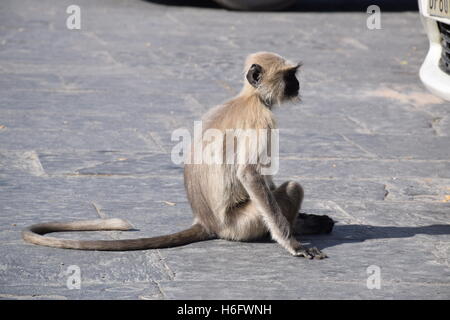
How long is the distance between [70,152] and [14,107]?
1.29 metres

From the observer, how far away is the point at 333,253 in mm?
4762

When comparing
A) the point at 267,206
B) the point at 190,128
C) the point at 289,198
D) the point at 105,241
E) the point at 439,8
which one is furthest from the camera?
the point at 190,128

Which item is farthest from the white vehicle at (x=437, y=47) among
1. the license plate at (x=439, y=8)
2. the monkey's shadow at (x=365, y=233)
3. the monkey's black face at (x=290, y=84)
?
the monkey's black face at (x=290, y=84)

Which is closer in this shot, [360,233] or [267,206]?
[267,206]

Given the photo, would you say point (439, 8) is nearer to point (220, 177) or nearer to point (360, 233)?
point (360, 233)

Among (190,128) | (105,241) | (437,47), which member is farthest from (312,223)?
(190,128)

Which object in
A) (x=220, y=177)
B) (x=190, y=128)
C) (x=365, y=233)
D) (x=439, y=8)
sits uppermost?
(x=439, y=8)

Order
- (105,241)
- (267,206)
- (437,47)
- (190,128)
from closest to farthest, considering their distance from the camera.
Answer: (105,241)
(267,206)
(437,47)
(190,128)

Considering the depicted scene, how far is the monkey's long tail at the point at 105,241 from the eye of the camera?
4.58 m

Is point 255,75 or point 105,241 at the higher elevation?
point 255,75

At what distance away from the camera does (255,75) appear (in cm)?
492

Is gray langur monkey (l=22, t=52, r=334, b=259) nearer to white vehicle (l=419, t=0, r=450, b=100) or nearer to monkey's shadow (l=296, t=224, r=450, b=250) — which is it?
monkey's shadow (l=296, t=224, r=450, b=250)

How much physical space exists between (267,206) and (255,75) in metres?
0.67

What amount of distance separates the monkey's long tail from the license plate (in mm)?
1767
